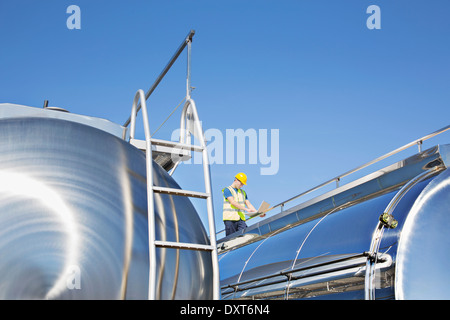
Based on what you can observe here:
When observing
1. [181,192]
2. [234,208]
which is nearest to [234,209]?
[234,208]

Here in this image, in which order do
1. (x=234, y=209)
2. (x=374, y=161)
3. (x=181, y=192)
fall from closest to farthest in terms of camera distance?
(x=181, y=192)
(x=374, y=161)
(x=234, y=209)

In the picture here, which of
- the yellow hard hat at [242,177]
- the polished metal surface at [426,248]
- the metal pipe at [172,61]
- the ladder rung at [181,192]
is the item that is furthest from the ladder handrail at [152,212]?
the yellow hard hat at [242,177]

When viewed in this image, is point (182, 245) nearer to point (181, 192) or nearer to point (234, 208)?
point (181, 192)

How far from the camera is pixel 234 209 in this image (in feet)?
28.5

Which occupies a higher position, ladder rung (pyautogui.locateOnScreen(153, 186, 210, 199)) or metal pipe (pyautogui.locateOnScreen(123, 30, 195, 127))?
metal pipe (pyautogui.locateOnScreen(123, 30, 195, 127))

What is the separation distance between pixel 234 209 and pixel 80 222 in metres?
5.70

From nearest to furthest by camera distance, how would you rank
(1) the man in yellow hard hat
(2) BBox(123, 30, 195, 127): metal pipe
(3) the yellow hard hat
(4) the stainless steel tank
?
(4) the stainless steel tank
(2) BBox(123, 30, 195, 127): metal pipe
(1) the man in yellow hard hat
(3) the yellow hard hat

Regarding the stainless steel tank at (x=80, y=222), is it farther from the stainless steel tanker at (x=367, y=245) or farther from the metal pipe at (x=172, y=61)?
the metal pipe at (x=172, y=61)

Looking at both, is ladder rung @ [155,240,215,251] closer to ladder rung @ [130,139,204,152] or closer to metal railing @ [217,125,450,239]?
ladder rung @ [130,139,204,152]

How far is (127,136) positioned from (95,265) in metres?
1.93

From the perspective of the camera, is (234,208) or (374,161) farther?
(234,208)

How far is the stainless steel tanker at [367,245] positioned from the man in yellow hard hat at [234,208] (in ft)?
8.36

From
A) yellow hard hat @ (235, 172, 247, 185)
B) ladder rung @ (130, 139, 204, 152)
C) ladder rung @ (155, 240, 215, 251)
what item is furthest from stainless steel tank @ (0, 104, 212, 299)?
yellow hard hat @ (235, 172, 247, 185)

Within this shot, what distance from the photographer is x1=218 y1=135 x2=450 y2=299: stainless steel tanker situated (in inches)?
143
